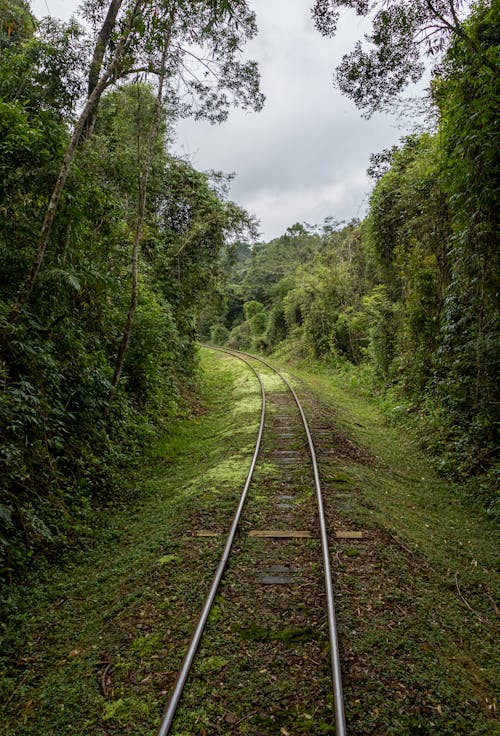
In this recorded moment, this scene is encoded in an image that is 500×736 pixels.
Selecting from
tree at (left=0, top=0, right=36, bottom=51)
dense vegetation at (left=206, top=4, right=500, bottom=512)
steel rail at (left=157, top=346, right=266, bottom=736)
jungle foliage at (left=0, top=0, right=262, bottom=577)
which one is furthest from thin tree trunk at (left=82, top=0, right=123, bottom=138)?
steel rail at (left=157, top=346, right=266, bottom=736)

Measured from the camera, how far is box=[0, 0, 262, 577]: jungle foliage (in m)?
5.22

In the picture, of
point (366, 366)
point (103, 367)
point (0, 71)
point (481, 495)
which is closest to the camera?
point (0, 71)

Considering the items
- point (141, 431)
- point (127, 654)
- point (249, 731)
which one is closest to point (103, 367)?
point (141, 431)

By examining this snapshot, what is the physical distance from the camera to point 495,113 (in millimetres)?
6293

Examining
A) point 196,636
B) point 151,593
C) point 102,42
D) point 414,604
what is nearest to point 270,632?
point 196,636

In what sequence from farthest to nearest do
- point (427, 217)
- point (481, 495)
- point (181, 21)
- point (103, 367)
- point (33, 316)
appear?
point (427, 217) < point (181, 21) < point (103, 367) < point (481, 495) < point (33, 316)

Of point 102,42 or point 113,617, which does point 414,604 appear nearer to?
point 113,617

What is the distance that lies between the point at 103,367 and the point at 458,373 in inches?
263

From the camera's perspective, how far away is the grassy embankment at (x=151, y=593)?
121 inches

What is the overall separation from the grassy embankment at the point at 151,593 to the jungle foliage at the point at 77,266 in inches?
24.9

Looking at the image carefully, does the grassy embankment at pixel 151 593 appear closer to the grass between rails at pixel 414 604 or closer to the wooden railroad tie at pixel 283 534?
the grass between rails at pixel 414 604

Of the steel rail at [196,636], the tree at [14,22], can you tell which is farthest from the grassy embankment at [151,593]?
the tree at [14,22]

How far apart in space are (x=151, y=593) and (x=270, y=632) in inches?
→ 50.9

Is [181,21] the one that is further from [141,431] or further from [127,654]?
[127,654]
